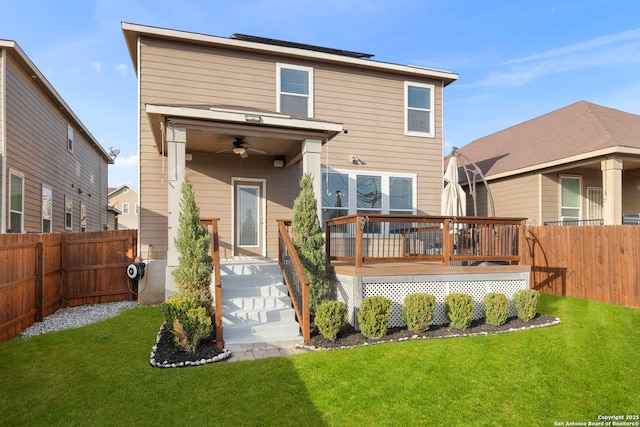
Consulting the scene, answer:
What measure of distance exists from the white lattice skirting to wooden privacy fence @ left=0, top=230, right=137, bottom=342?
5.15 meters

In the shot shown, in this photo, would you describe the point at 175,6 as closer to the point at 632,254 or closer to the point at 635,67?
the point at 632,254

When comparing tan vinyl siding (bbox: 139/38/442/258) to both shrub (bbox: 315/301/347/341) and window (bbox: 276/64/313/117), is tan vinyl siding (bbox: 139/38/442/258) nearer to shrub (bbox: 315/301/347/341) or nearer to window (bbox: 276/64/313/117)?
window (bbox: 276/64/313/117)

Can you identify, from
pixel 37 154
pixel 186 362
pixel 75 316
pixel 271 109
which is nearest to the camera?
pixel 186 362

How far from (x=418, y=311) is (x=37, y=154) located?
11.6m

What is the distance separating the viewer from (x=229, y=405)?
4.07m

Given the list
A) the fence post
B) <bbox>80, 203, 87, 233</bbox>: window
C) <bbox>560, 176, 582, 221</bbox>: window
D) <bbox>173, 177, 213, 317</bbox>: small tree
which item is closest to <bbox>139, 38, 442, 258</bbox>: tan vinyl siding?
the fence post

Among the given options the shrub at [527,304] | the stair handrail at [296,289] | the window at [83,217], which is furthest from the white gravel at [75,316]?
the window at [83,217]

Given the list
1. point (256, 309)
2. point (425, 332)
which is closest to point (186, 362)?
point (256, 309)

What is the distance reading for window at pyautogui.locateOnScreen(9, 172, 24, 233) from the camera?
33.3 ft

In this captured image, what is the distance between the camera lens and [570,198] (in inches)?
488

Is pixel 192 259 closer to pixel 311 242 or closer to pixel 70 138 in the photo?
pixel 311 242

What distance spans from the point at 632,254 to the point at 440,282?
390cm

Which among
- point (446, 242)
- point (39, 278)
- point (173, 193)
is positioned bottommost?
point (39, 278)

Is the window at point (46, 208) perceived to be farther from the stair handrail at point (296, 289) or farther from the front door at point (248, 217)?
the stair handrail at point (296, 289)
